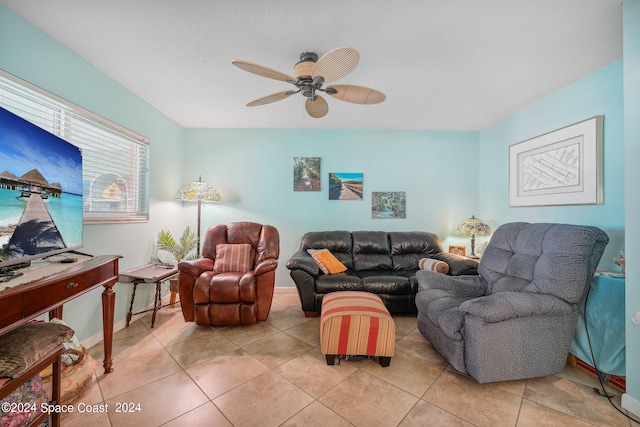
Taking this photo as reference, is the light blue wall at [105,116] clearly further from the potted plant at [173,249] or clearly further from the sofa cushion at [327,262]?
the sofa cushion at [327,262]

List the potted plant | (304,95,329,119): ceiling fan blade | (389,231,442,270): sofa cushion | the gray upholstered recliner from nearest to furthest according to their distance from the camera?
the gray upholstered recliner → (304,95,329,119): ceiling fan blade → the potted plant → (389,231,442,270): sofa cushion

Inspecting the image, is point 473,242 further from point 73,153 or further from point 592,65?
point 73,153

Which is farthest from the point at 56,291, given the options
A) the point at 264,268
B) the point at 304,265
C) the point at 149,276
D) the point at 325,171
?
the point at 325,171

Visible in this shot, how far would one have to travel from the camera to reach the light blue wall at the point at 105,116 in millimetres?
1626

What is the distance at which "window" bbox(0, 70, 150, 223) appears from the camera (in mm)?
1657

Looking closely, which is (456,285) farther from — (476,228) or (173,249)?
(173,249)

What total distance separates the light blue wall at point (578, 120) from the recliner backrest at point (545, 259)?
0.74m

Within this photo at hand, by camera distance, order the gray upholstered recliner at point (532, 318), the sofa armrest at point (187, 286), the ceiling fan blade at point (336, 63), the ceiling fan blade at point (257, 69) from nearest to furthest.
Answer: the ceiling fan blade at point (336, 63)
the ceiling fan blade at point (257, 69)
the gray upholstered recliner at point (532, 318)
the sofa armrest at point (187, 286)

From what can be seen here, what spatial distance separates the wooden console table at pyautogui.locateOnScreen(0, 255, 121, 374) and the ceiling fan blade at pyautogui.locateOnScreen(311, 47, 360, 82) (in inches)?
73.0

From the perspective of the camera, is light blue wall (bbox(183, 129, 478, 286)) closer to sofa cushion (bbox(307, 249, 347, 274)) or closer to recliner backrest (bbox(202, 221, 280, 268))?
recliner backrest (bbox(202, 221, 280, 268))

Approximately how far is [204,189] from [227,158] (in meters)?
0.72

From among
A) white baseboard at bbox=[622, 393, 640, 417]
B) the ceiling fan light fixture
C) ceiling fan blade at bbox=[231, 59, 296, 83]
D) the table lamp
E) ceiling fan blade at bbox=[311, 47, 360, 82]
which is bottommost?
white baseboard at bbox=[622, 393, 640, 417]

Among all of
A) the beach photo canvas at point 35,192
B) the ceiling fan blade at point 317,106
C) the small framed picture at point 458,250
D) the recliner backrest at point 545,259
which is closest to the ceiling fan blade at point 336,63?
the ceiling fan blade at point 317,106

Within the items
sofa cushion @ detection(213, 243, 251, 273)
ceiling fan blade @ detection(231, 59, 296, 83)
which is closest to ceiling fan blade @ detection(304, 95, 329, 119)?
ceiling fan blade @ detection(231, 59, 296, 83)
